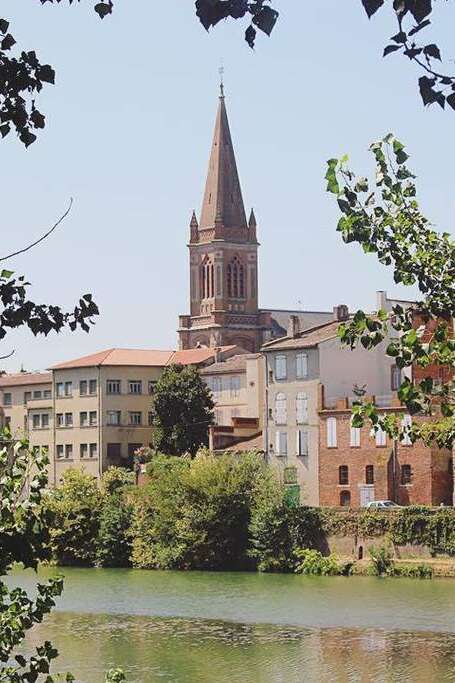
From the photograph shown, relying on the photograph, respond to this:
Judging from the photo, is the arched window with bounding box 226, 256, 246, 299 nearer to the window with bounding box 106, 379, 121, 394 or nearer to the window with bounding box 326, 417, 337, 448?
the window with bounding box 106, 379, 121, 394

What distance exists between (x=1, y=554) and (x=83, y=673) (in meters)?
28.3

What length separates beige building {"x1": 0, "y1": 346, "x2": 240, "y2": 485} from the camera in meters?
94.4

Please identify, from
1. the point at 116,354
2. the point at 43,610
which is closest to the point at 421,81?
the point at 43,610

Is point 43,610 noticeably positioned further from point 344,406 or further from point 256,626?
point 344,406

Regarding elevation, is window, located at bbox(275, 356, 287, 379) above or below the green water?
above

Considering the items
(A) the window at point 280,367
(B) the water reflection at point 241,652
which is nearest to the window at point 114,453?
(A) the window at point 280,367

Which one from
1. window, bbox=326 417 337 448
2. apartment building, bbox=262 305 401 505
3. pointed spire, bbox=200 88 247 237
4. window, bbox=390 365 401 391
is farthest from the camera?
pointed spire, bbox=200 88 247 237

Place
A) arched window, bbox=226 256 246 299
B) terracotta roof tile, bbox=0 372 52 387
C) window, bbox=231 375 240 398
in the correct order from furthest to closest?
arched window, bbox=226 256 246 299, terracotta roof tile, bbox=0 372 52 387, window, bbox=231 375 240 398

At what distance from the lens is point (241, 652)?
39.6 metres

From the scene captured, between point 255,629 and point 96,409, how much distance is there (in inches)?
2038

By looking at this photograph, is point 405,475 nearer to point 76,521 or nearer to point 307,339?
point 307,339

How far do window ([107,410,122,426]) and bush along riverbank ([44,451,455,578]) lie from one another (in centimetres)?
2484

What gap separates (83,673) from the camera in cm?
3606

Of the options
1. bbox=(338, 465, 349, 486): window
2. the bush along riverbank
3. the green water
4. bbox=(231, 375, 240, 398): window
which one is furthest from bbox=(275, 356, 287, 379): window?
the green water
